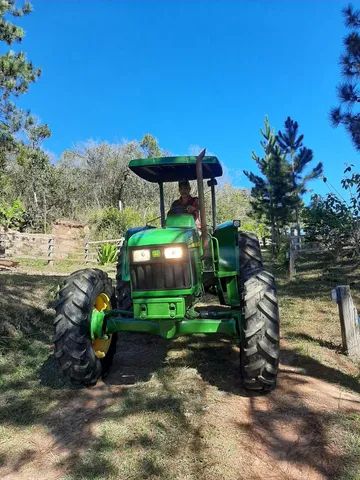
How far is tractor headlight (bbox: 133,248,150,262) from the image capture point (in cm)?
383

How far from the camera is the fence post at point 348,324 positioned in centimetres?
476

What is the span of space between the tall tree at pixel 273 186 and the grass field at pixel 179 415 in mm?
20738

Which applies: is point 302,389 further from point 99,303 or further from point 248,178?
point 248,178

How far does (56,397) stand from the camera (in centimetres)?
390

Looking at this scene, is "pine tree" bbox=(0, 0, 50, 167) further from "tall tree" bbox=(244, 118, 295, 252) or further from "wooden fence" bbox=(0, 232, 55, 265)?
"tall tree" bbox=(244, 118, 295, 252)

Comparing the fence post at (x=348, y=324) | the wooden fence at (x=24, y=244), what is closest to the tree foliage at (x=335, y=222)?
the fence post at (x=348, y=324)

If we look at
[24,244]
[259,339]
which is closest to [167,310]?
[259,339]

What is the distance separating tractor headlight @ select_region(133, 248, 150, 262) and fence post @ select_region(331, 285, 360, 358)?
232 cm

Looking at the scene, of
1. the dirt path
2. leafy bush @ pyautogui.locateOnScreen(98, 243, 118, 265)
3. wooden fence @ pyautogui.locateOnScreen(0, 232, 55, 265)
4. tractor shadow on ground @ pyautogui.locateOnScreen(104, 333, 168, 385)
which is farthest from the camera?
wooden fence @ pyautogui.locateOnScreen(0, 232, 55, 265)

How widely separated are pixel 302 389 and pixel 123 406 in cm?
150

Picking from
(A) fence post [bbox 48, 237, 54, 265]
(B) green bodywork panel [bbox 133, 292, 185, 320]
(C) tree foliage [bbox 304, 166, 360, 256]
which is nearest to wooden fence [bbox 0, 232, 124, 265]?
(A) fence post [bbox 48, 237, 54, 265]

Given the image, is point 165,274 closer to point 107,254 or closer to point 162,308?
point 162,308

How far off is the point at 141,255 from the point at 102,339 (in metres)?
1.15

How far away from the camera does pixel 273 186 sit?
25.8 m
